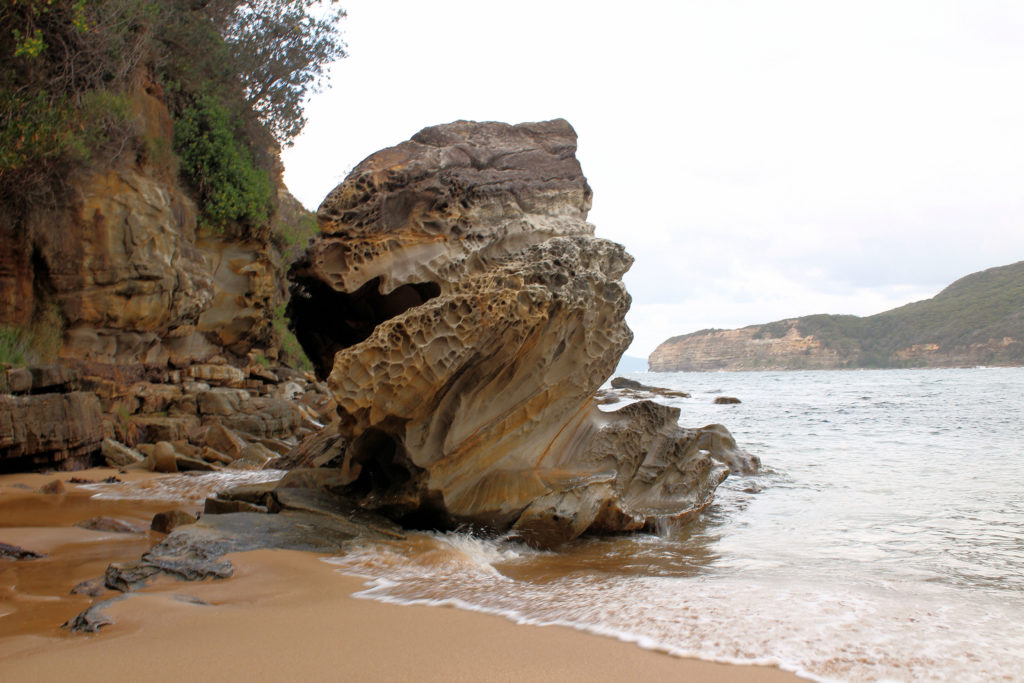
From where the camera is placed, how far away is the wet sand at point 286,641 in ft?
7.68

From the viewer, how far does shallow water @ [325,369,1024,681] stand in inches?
109

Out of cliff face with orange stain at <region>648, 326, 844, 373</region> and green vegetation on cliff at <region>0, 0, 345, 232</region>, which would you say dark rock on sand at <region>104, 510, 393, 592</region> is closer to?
green vegetation on cliff at <region>0, 0, 345, 232</region>

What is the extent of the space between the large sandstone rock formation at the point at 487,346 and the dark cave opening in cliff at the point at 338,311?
3cm

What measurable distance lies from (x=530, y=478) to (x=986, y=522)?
3.59 metres

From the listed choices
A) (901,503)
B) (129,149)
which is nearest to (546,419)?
(901,503)

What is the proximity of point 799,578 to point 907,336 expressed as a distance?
69897mm

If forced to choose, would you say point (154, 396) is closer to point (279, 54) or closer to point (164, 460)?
point (164, 460)

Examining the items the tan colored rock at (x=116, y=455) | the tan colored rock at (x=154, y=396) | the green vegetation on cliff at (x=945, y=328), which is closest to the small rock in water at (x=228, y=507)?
the tan colored rock at (x=116, y=455)

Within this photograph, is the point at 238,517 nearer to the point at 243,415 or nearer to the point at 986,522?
the point at 986,522

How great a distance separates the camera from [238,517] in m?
4.40

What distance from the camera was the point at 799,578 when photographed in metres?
3.95

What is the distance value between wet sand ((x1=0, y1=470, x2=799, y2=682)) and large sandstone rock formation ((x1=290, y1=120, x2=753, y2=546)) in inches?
55.0

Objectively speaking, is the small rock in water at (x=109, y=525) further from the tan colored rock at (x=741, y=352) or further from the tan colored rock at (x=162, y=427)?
the tan colored rock at (x=741, y=352)

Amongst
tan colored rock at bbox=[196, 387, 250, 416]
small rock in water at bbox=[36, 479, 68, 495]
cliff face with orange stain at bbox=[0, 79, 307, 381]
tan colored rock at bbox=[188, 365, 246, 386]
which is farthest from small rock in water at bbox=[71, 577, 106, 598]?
tan colored rock at bbox=[188, 365, 246, 386]
